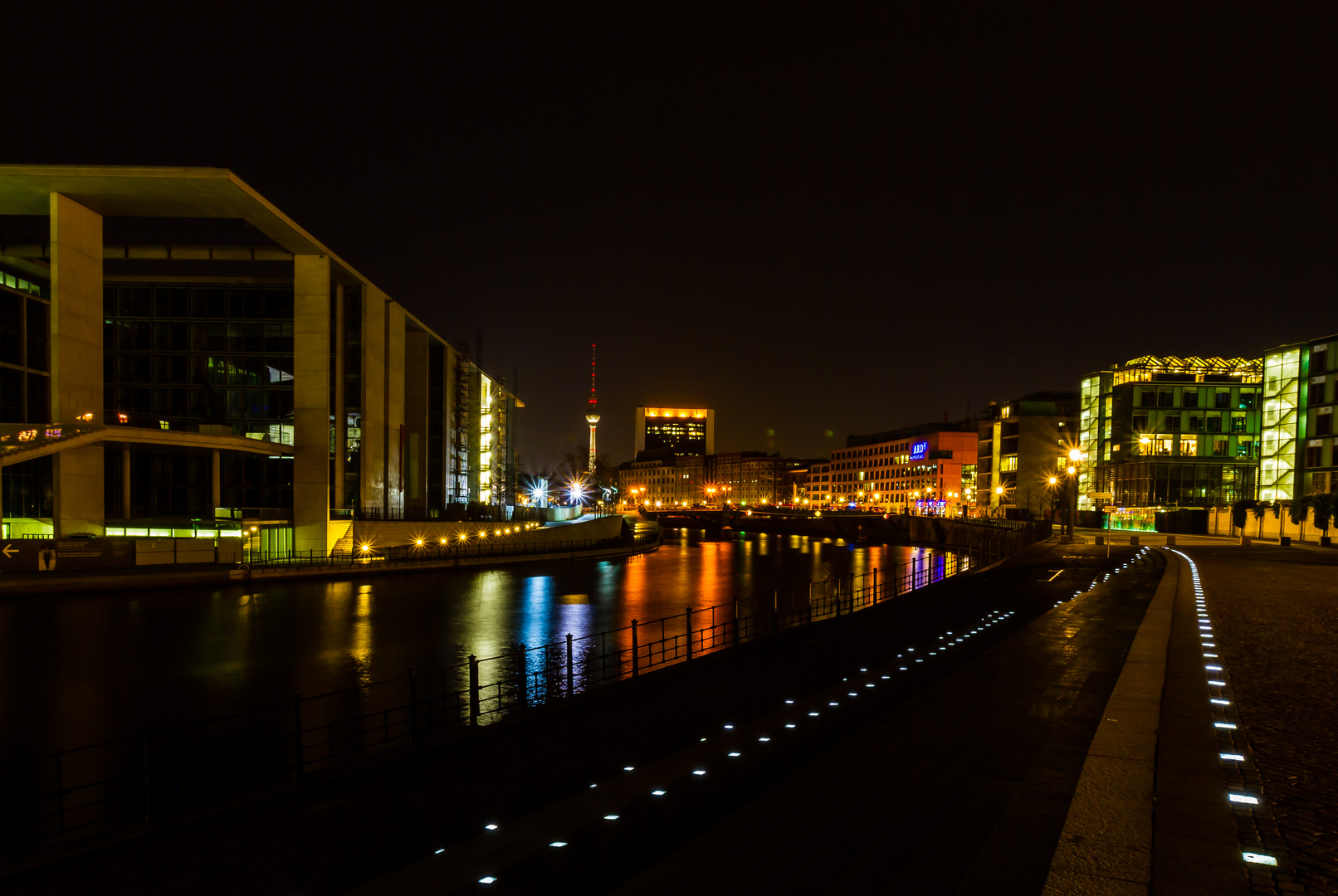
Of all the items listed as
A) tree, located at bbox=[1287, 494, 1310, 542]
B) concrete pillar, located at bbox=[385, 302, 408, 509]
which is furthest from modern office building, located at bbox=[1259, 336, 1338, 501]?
concrete pillar, located at bbox=[385, 302, 408, 509]

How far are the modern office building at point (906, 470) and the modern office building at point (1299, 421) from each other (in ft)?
181

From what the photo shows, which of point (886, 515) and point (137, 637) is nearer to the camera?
point (137, 637)

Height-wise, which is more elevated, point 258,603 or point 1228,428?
point 1228,428

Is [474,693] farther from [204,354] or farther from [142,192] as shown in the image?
[204,354]

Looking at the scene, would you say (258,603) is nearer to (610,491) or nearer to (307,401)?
(307,401)

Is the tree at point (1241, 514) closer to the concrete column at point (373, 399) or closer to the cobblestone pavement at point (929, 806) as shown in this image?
the cobblestone pavement at point (929, 806)

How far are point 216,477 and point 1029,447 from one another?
322ft

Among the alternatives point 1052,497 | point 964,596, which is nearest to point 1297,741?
point 964,596

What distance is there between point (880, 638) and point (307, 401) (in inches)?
1531

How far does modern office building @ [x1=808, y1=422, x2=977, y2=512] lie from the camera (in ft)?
472

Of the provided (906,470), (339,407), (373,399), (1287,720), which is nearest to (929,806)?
(1287,720)

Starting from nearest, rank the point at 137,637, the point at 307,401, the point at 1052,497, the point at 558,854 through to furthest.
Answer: the point at 558,854
the point at 137,637
the point at 307,401
the point at 1052,497

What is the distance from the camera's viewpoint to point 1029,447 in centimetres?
11269

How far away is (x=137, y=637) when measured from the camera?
26219mm
